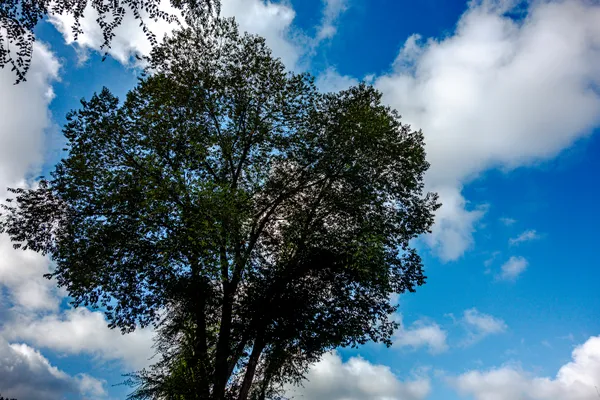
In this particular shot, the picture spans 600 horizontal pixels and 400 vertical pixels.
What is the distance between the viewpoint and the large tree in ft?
69.3

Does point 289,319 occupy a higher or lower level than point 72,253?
lower

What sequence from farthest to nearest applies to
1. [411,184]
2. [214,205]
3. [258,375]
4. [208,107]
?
[258,375], [411,184], [208,107], [214,205]

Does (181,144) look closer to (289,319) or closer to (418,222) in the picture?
(289,319)

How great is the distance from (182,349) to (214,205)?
1228cm

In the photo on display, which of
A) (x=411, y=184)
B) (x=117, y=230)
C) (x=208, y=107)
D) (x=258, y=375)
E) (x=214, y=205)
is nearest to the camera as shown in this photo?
(x=214, y=205)

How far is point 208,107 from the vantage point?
23.6 m

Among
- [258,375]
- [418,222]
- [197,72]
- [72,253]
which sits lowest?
[258,375]

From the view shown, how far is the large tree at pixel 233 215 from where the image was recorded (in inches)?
832

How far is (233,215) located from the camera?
19156 millimetres

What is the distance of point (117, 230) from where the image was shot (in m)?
21.7

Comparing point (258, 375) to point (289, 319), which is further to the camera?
point (258, 375)

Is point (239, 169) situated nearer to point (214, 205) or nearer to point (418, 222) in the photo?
point (214, 205)

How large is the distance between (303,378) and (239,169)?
1621 cm

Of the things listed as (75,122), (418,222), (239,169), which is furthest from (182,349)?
(418,222)
